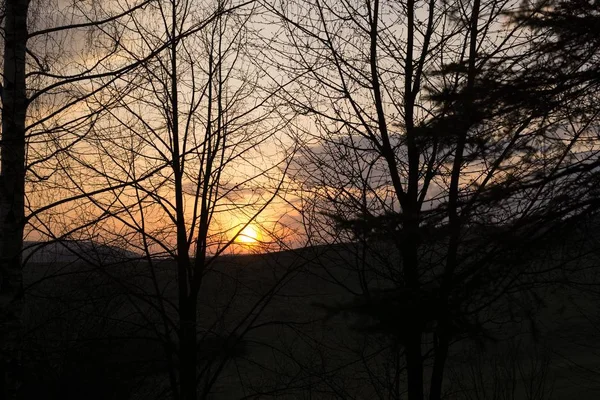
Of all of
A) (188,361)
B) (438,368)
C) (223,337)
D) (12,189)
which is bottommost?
(438,368)

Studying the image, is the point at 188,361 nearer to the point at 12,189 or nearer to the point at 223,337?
the point at 223,337

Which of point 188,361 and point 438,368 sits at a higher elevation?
point 188,361

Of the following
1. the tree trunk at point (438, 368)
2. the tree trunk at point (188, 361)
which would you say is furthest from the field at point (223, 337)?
the tree trunk at point (438, 368)

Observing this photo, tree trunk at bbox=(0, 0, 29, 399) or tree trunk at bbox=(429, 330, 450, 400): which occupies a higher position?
tree trunk at bbox=(0, 0, 29, 399)

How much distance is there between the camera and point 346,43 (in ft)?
26.8

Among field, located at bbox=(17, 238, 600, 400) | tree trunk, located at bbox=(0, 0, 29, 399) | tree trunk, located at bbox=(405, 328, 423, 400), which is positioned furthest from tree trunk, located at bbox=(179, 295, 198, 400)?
tree trunk, located at bbox=(405, 328, 423, 400)

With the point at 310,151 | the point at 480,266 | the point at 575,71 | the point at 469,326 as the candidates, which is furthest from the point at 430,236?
the point at 310,151

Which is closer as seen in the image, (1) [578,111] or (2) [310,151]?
(1) [578,111]

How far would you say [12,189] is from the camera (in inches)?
238

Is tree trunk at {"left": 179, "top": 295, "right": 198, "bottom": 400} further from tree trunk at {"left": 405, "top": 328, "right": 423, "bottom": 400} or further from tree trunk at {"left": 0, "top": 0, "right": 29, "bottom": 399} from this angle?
tree trunk at {"left": 405, "top": 328, "right": 423, "bottom": 400}

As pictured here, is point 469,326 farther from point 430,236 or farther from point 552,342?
point 552,342

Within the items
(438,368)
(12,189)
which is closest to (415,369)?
(438,368)

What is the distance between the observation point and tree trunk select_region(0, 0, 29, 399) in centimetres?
587

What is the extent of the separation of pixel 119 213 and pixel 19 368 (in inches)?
80.3
